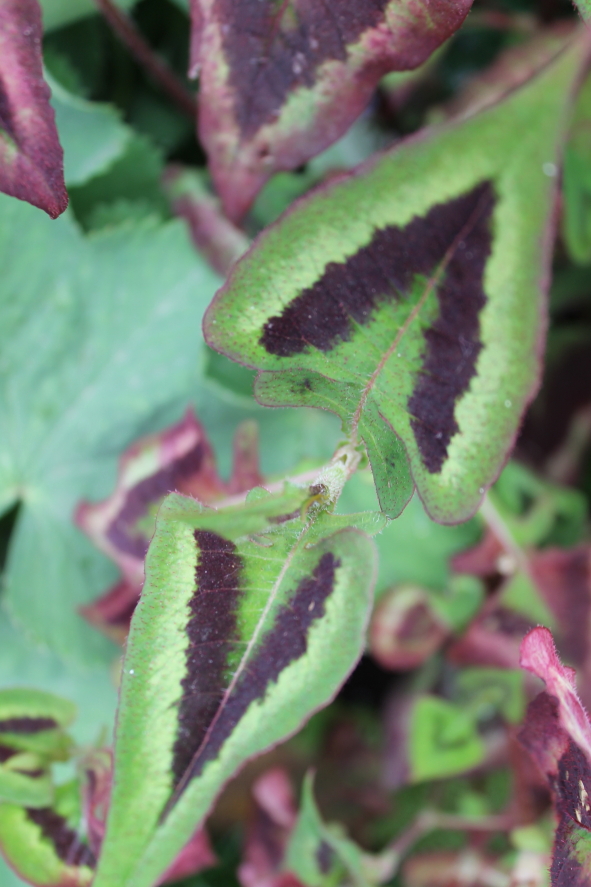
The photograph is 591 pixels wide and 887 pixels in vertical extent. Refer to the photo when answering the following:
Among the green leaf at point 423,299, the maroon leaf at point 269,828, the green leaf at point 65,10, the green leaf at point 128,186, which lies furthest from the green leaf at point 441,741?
the green leaf at point 65,10

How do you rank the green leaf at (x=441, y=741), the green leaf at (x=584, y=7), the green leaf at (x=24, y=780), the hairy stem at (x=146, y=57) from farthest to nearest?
the green leaf at (x=441, y=741) < the hairy stem at (x=146, y=57) < the green leaf at (x=24, y=780) < the green leaf at (x=584, y=7)

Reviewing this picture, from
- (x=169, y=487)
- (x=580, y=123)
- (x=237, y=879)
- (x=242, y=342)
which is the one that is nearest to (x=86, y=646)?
(x=169, y=487)

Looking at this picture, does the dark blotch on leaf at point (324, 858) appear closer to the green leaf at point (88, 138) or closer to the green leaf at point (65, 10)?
the green leaf at point (88, 138)

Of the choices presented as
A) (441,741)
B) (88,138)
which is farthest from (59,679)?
(88,138)

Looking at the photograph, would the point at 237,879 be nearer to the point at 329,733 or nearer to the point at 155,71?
the point at 329,733

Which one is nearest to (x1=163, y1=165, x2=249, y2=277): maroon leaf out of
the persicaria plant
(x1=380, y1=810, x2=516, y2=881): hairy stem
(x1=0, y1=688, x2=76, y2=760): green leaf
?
the persicaria plant

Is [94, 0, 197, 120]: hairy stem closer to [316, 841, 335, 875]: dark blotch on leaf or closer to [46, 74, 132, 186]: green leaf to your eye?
[46, 74, 132, 186]: green leaf
